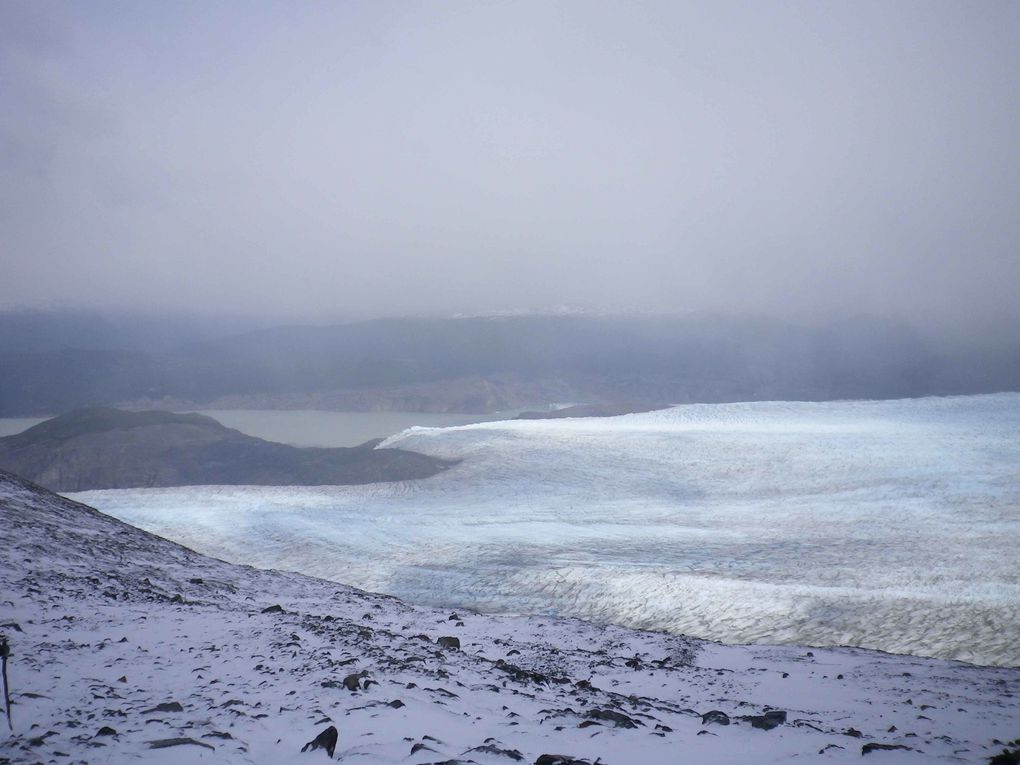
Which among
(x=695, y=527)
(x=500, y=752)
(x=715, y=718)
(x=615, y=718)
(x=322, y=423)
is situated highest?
(x=322, y=423)

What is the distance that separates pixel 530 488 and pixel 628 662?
38.2 feet

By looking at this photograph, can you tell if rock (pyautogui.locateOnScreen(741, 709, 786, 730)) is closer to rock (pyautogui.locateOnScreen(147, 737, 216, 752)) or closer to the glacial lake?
rock (pyautogui.locateOnScreen(147, 737, 216, 752))

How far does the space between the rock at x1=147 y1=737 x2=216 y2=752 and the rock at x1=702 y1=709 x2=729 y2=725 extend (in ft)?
10.4

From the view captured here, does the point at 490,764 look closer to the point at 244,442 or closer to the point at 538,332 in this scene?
the point at 244,442

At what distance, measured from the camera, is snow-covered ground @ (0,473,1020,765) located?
4.12m

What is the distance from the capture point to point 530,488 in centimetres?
1864

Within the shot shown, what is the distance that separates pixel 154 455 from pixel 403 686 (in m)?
23.2

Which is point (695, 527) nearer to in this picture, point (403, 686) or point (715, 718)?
point (715, 718)

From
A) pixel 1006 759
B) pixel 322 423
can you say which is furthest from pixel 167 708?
pixel 322 423

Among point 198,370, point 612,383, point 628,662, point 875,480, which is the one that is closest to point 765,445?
point 875,480

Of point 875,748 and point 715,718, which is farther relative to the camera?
point 715,718

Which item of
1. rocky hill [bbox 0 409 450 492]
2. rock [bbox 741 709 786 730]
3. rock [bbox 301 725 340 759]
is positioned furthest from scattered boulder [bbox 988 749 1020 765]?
rocky hill [bbox 0 409 450 492]

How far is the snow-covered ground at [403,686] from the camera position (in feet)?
13.5

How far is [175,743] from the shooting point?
12.6ft
